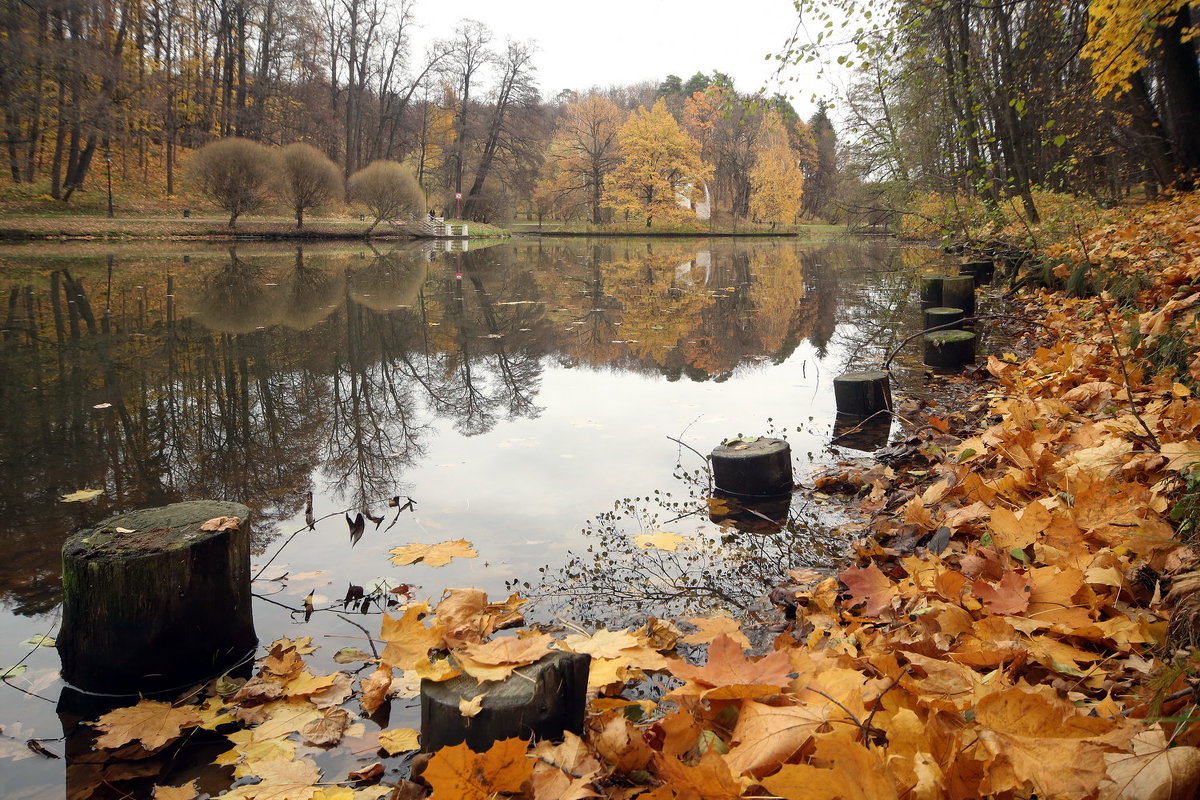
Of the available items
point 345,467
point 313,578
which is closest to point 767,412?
point 345,467

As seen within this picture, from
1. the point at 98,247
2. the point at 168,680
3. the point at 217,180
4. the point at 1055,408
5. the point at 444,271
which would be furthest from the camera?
the point at 217,180

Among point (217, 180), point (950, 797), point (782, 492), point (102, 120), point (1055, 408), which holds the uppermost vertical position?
point (102, 120)

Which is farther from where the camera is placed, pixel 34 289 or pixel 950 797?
pixel 34 289

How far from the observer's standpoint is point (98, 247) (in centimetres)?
2389

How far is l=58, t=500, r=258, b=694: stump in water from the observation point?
94.5 inches

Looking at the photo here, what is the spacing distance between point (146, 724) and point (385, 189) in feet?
111

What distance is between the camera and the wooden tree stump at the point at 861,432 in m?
5.25

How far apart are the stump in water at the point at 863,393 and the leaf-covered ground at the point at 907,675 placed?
208cm

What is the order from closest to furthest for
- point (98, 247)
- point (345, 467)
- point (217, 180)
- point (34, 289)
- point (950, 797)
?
point (950, 797), point (345, 467), point (34, 289), point (98, 247), point (217, 180)

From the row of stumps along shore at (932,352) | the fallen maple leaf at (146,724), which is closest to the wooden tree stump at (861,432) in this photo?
the row of stumps along shore at (932,352)

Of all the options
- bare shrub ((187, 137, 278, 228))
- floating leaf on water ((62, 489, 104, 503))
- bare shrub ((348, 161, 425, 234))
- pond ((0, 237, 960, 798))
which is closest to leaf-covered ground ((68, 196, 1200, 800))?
pond ((0, 237, 960, 798))

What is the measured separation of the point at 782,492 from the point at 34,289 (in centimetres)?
1380

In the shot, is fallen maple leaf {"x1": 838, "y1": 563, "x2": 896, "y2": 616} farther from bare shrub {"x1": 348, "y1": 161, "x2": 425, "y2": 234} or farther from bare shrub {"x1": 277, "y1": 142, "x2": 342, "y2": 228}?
bare shrub {"x1": 348, "y1": 161, "x2": 425, "y2": 234}

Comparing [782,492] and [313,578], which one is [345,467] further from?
[782,492]
